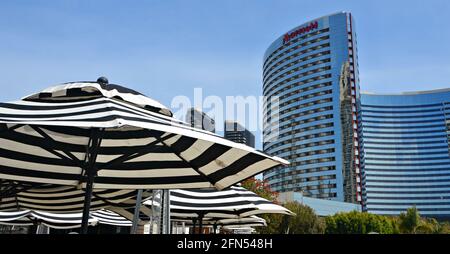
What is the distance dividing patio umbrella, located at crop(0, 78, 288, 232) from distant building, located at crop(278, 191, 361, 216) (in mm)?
73527

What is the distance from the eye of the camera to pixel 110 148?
15.5 feet

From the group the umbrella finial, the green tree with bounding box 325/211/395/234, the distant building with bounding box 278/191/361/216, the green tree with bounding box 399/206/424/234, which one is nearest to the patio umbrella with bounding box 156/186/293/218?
the umbrella finial

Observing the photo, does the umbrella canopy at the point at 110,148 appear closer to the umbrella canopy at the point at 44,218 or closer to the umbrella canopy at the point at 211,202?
the umbrella canopy at the point at 211,202

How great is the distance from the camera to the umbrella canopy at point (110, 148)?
11.0ft

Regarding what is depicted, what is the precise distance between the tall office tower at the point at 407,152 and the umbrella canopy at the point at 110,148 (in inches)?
5520

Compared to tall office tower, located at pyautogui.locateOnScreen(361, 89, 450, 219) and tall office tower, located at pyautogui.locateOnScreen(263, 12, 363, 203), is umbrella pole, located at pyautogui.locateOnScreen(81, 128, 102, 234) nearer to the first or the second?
tall office tower, located at pyautogui.locateOnScreen(263, 12, 363, 203)

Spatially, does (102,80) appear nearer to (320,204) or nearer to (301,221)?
(301,221)

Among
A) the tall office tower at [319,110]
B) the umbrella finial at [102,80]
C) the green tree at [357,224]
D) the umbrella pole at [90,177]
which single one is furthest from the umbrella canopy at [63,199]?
the tall office tower at [319,110]

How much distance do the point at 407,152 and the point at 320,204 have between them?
71.5m

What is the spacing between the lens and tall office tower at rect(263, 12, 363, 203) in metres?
95.9
